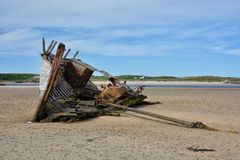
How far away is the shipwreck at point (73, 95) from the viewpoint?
16.1 m

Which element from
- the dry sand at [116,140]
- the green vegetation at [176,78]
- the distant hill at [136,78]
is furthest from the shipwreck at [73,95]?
the distant hill at [136,78]

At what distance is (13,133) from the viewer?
12.6 metres

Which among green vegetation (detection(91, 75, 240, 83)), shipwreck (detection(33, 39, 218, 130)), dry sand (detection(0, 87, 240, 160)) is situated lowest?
dry sand (detection(0, 87, 240, 160))

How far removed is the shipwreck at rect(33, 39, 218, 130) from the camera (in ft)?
53.0

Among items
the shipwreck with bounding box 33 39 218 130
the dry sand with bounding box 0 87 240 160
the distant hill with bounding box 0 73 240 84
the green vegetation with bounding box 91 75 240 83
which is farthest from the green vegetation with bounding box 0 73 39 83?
the dry sand with bounding box 0 87 240 160

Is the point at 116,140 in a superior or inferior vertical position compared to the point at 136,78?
inferior

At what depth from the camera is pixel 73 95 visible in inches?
743

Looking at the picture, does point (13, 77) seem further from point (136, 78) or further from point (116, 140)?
point (116, 140)

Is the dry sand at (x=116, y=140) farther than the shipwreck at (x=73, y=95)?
No

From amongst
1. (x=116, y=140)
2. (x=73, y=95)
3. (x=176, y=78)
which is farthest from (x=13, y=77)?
(x=116, y=140)

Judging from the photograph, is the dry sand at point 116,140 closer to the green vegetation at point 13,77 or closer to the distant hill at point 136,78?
the distant hill at point 136,78

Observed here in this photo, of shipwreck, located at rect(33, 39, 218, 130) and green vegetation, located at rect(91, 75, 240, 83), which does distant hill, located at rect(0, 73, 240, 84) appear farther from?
shipwreck, located at rect(33, 39, 218, 130)

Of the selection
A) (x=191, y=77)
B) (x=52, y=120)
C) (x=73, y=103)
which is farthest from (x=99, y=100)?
(x=191, y=77)

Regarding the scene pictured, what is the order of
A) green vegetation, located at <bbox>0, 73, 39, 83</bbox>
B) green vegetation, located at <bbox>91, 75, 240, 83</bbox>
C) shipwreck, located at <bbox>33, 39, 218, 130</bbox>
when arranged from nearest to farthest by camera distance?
shipwreck, located at <bbox>33, 39, 218, 130</bbox>, green vegetation, located at <bbox>91, 75, 240, 83</bbox>, green vegetation, located at <bbox>0, 73, 39, 83</bbox>
